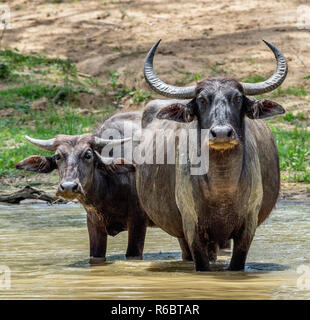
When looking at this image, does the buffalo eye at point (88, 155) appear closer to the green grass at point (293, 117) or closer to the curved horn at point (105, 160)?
the curved horn at point (105, 160)

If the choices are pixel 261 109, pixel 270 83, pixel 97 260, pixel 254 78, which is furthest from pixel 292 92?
pixel 261 109

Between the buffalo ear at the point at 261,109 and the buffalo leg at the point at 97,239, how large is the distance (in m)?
2.68

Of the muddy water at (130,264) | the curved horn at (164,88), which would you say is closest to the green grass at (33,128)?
the muddy water at (130,264)

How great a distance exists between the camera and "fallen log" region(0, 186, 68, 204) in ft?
43.0

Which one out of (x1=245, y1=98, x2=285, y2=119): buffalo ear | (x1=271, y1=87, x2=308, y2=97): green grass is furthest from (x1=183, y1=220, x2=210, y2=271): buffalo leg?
(x1=271, y1=87, x2=308, y2=97): green grass

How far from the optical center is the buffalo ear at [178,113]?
7594 millimetres

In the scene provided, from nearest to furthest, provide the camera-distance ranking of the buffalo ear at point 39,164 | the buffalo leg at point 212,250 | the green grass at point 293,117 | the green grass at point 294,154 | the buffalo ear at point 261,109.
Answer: the buffalo ear at point 261,109, the buffalo leg at point 212,250, the buffalo ear at point 39,164, the green grass at point 294,154, the green grass at point 293,117

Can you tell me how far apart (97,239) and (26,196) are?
4.03 metres

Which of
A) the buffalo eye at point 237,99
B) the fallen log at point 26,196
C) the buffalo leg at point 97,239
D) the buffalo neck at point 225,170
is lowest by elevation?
the fallen log at point 26,196

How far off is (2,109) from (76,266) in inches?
392

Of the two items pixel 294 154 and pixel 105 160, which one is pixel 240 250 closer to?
pixel 105 160

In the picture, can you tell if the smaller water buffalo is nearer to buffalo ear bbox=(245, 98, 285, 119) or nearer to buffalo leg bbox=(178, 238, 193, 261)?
buffalo leg bbox=(178, 238, 193, 261)

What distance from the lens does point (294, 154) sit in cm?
1420

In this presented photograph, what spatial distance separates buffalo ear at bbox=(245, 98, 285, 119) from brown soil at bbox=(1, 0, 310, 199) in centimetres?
945
